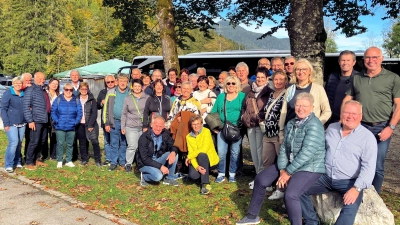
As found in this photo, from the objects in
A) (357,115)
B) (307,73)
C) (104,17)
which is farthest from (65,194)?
(104,17)

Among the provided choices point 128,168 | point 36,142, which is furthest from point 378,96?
point 36,142

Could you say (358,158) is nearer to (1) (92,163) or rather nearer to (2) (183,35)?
(1) (92,163)

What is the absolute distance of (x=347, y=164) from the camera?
429 centimetres

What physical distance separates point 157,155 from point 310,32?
134 inches

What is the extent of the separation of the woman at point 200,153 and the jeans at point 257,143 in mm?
642

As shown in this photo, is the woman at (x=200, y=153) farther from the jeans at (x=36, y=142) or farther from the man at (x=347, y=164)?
the jeans at (x=36, y=142)

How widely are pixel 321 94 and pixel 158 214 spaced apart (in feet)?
8.75

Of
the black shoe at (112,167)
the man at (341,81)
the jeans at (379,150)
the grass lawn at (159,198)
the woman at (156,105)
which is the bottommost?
the grass lawn at (159,198)

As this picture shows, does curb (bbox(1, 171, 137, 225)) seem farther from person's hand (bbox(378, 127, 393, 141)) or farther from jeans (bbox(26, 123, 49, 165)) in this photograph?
person's hand (bbox(378, 127, 393, 141))

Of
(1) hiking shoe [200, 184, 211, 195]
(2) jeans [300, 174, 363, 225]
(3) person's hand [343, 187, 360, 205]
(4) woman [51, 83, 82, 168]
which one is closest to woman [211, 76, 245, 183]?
(1) hiking shoe [200, 184, 211, 195]

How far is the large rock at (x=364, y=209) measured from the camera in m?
4.36

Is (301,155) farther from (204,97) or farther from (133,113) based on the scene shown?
(133,113)

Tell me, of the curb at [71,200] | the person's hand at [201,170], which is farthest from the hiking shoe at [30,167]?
the person's hand at [201,170]

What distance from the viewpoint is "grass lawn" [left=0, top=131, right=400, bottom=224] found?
17.2ft
